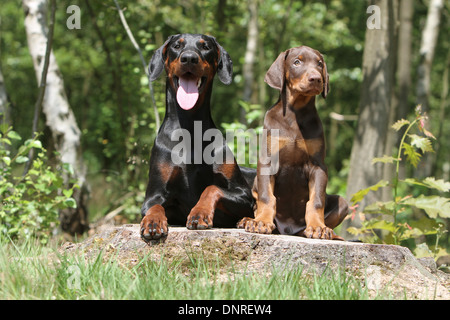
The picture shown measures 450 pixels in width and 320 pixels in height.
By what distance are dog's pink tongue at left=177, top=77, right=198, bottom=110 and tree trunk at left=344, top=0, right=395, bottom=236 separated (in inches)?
119

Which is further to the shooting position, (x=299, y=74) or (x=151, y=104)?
(x=151, y=104)

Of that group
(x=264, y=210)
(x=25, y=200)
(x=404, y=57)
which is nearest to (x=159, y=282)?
(x=264, y=210)

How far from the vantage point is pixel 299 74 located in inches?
169

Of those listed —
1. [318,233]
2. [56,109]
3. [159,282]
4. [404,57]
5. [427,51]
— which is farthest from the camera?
[427,51]

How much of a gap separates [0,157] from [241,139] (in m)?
2.88

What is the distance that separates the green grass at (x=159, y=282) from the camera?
301 cm

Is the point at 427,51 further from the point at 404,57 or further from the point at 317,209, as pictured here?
the point at 317,209

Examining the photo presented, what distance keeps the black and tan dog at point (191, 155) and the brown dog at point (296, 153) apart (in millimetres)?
216

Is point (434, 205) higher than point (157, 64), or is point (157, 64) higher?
point (157, 64)

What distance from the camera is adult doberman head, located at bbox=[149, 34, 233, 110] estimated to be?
160 inches

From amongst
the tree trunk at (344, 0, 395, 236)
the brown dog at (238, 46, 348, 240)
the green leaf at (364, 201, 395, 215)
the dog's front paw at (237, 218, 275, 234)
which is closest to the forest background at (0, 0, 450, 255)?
the tree trunk at (344, 0, 395, 236)

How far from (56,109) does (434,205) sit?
4644 millimetres

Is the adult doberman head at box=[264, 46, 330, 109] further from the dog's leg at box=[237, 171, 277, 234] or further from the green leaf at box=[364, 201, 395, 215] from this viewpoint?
the green leaf at box=[364, 201, 395, 215]

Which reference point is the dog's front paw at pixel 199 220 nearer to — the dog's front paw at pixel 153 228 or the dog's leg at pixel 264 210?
the dog's front paw at pixel 153 228
